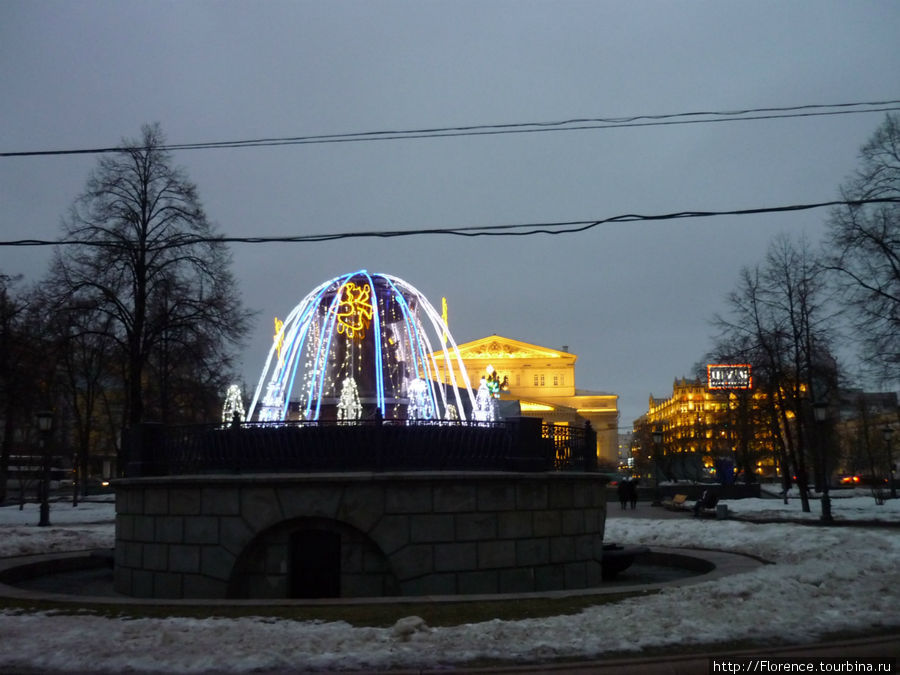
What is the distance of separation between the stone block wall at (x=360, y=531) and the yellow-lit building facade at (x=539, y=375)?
95.9 m

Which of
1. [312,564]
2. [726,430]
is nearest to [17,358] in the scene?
[312,564]

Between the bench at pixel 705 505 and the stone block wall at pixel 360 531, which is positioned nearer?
the stone block wall at pixel 360 531

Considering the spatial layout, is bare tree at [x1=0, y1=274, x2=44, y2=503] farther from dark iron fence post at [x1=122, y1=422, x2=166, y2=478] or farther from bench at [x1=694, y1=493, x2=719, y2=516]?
bench at [x1=694, y1=493, x2=719, y2=516]

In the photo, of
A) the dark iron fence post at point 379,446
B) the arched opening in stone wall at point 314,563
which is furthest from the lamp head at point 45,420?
the dark iron fence post at point 379,446

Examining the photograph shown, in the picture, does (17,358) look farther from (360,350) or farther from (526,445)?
(526,445)

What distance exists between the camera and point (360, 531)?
11586 millimetres

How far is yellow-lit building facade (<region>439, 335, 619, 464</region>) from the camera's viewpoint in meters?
110

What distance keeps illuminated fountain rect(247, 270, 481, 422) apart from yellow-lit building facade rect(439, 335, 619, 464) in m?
89.1

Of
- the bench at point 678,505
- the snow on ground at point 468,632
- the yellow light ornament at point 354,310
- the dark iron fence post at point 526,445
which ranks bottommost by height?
the bench at point 678,505

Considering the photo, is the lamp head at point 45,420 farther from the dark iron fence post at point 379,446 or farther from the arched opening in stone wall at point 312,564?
the dark iron fence post at point 379,446

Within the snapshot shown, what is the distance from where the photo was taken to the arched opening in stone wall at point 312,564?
11.7 metres

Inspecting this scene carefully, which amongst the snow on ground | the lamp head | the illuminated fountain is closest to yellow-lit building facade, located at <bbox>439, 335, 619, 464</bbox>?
the lamp head

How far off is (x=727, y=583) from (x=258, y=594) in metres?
6.27

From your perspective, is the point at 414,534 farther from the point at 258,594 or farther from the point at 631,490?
the point at 631,490
